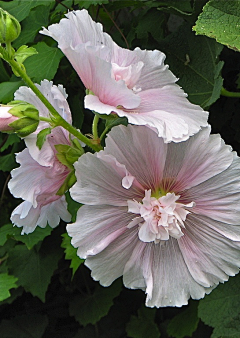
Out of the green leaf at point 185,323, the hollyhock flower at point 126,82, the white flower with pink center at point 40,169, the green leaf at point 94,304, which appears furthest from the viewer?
the green leaf at point 94,304

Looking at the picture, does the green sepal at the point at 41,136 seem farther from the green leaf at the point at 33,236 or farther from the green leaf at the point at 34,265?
the green leaf at the point at 34,265

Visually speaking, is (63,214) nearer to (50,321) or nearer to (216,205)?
(216,205)

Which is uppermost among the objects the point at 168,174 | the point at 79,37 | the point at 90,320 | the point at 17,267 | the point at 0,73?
the point at 79,37

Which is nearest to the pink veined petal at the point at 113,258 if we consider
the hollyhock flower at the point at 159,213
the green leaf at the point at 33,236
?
the hollyhock flower at the point at 159,213

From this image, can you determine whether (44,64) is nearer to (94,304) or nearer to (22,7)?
(22,7)

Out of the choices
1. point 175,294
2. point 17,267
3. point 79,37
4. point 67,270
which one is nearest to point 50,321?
point 67,270

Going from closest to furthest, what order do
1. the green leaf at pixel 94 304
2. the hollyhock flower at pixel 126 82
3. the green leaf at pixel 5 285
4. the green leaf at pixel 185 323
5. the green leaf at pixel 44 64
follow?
the hollyhock flower at pixel 126 82
the green leaf at pixel 5 285
the green leaf at pixel 44 64
the green leaf at pixel 185 323
the green leaf at pixel 94 304

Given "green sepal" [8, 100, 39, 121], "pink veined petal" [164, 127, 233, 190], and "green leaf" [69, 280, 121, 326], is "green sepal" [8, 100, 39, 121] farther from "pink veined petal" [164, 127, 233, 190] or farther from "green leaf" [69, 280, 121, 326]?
"green leaf" [69, 280, 121, 326]

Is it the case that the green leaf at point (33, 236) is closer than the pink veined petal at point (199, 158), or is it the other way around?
the pink veined petal at point (199, 158)
